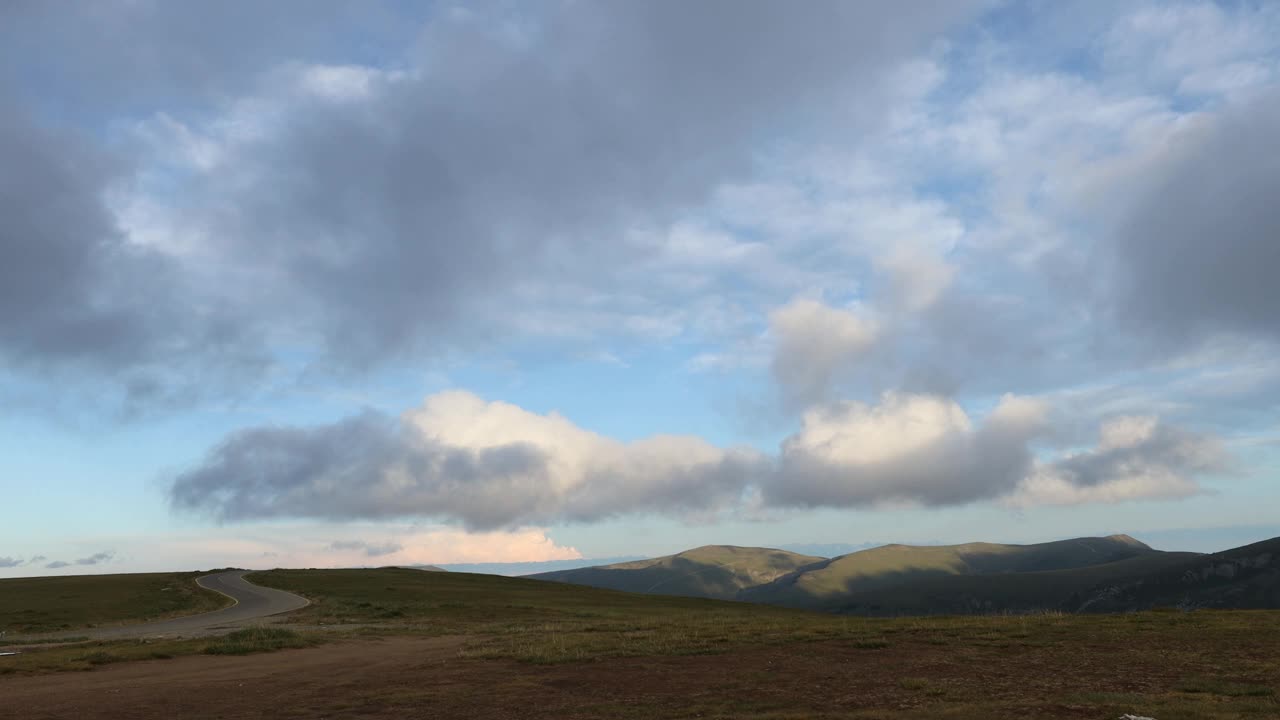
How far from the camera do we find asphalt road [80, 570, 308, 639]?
52953 mm

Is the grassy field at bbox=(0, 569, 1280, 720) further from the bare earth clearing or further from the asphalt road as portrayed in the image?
the asphalt road

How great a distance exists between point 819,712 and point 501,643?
73.8 ft

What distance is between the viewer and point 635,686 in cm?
2406

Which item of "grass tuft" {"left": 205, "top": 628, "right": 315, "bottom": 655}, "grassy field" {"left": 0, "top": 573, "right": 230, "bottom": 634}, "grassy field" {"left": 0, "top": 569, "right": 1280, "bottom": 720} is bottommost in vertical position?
"grassy field" {"left": 0, "top": 573, "right": 230, "bottom": 634}

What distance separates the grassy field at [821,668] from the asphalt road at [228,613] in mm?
11425

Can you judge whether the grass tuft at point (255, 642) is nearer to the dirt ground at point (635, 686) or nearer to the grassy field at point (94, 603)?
the dirt ground at point (635, 686)

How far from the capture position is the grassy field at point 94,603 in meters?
66.7

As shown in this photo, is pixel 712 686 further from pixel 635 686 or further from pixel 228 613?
pixel 228 613

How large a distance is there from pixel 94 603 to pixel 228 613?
26036 millimetres

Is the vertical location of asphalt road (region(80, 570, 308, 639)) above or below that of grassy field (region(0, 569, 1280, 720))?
below

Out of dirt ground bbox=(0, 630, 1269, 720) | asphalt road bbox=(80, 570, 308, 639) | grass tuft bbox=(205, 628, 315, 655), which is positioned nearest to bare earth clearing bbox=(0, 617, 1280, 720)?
dirt ground bbox=(0, 630, 1269, 720)

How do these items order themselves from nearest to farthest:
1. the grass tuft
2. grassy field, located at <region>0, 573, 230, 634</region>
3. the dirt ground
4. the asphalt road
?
the dirt ground → the grass tuft → the asphalt road → grassy field, located at <region>0, 573, 230, 634</region>

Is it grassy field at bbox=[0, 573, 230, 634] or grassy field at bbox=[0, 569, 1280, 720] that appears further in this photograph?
grassy field at bbox=[0, 573, 230, 634]

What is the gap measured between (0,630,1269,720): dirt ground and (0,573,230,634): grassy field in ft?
133
